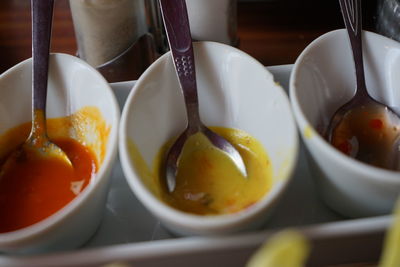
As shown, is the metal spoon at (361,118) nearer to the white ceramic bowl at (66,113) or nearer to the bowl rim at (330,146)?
the bowl rim at (330,146)

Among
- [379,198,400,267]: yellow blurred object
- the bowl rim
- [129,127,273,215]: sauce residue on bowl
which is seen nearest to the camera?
[379,198,400,267]: yellow blurred object

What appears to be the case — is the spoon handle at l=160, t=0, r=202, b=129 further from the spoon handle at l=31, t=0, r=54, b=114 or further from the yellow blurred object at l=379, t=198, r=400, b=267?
the yellow blurred object at l=379, t=198, r=400, b=267

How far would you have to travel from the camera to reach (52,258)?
0.66 meters

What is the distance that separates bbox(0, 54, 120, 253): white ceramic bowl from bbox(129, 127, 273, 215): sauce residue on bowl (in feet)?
0.22

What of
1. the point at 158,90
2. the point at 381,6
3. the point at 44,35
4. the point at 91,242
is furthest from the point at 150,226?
the point at 381,6

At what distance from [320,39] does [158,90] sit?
0.88 ft

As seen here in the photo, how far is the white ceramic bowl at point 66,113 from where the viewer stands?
652mm

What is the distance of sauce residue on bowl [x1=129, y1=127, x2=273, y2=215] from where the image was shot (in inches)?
29.7

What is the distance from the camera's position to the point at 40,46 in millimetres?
831

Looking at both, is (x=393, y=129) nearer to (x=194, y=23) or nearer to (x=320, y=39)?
(x=320, y=39)

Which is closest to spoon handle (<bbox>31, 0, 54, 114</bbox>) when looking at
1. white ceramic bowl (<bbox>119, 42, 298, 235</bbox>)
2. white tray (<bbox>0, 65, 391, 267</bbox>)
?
white ceramic bowl (<bbox>119, 42, 298, 235</bbox>)

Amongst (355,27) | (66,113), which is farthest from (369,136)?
(66,113)

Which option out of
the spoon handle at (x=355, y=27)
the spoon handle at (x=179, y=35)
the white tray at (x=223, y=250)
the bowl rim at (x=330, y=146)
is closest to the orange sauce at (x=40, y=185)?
the white tray at (x=223, y=250)

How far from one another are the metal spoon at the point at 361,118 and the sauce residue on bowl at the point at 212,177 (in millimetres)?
130
